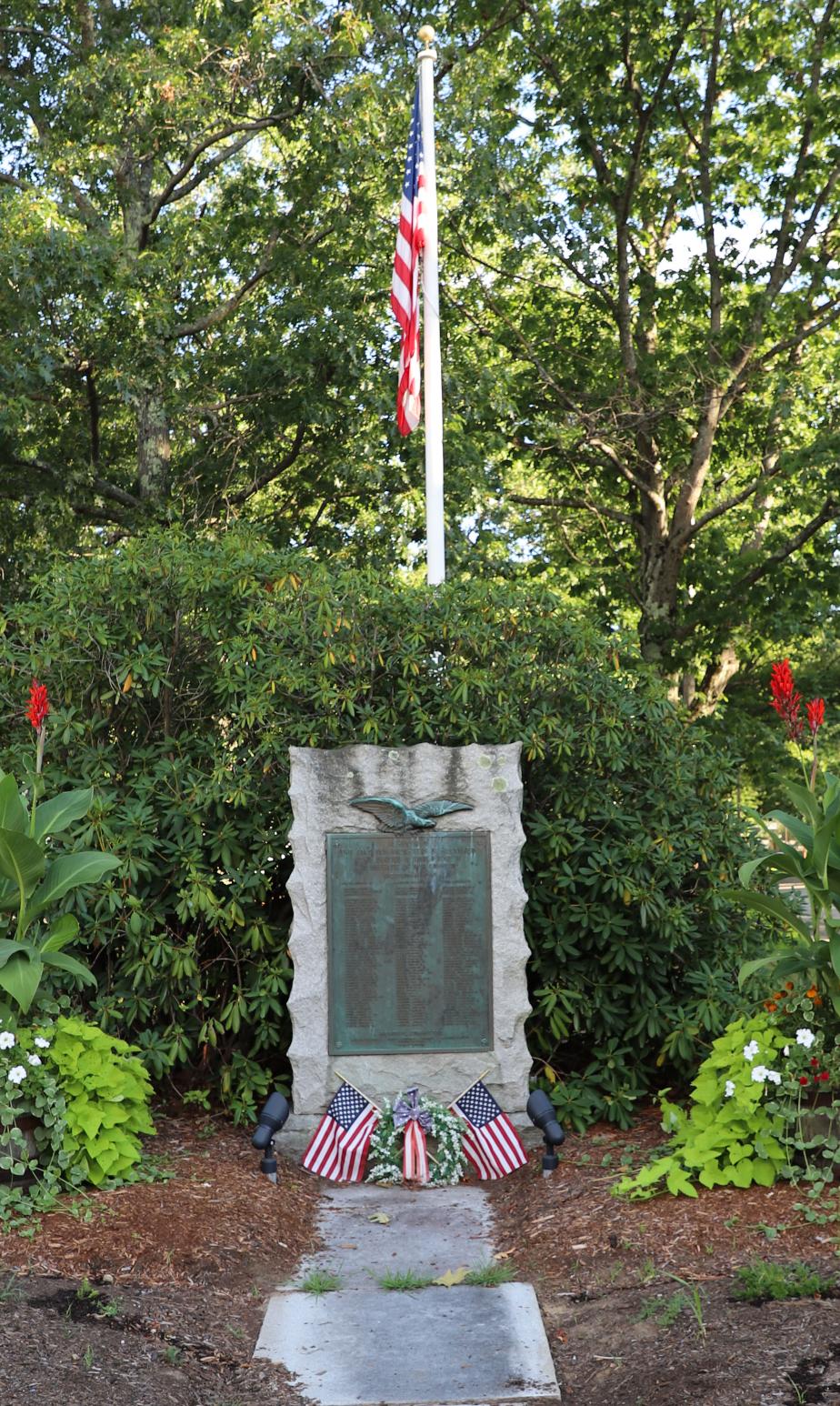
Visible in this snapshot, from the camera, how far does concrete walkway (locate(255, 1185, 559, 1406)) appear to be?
12.8ft

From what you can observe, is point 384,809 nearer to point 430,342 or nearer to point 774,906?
point 774,906

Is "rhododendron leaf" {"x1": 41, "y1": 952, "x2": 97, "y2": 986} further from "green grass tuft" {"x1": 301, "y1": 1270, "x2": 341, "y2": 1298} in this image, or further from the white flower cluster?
the white flower cluster

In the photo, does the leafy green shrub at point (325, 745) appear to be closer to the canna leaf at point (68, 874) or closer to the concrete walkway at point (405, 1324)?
the canna leaf at point (68, 874)

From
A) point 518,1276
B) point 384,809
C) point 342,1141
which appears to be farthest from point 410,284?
point 518,1276

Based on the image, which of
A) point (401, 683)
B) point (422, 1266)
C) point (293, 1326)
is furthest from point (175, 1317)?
point (401, 683)

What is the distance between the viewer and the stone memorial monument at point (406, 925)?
6184mm

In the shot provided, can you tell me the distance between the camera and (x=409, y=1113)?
6035mm

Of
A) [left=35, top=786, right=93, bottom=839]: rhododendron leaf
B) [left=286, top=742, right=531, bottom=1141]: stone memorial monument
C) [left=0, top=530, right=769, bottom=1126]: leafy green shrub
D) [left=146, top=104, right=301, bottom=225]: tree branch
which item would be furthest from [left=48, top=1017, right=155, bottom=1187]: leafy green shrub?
[left=146, top=104, right=301, bottom=225]: tree branch

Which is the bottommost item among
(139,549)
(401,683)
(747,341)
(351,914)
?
(351,914)

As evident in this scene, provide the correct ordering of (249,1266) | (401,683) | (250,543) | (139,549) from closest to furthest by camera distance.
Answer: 1. (249,1266)
2. (401,683)
3. (139,549)
4. (250,543)

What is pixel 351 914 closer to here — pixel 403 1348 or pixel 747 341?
pixel 403 1348

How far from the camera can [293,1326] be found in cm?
437

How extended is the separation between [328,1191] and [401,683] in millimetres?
2355

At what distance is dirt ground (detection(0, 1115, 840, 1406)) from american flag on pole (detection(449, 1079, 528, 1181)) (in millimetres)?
140
